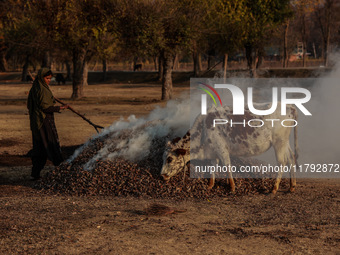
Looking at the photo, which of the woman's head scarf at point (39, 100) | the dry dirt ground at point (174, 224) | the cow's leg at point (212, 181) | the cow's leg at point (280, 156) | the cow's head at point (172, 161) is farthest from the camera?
the woman's head scarf at point (39, 100)

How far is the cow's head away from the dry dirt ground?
58 centimetres

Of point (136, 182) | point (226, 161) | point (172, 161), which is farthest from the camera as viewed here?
point (136, 182)

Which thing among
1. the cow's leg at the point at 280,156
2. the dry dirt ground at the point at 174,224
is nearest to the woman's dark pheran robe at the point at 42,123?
the dry dirt ground at the point at 174,224

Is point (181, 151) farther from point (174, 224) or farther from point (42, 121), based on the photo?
point (42, 121)

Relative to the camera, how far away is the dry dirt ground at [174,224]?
7.26 m

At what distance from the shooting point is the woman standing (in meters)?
11.8

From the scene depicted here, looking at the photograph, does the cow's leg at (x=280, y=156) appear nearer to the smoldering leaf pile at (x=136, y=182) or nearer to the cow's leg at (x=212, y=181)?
the smoldering leaf pile at (x=136, y=182)

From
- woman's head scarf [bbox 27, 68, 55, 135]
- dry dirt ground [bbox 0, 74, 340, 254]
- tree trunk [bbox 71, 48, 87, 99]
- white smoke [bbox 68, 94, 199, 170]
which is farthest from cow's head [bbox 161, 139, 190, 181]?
tree trunk [bbox 71, 48, 87, 99]

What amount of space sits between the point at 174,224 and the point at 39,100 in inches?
202

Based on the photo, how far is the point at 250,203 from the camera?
9867mm

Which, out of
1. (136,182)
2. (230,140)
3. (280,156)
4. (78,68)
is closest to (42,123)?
(136,182)

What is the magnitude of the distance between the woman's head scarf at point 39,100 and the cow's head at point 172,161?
341 centimetres

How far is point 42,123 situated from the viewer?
38.8ft

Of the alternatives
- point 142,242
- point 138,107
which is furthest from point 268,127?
point 138,107
